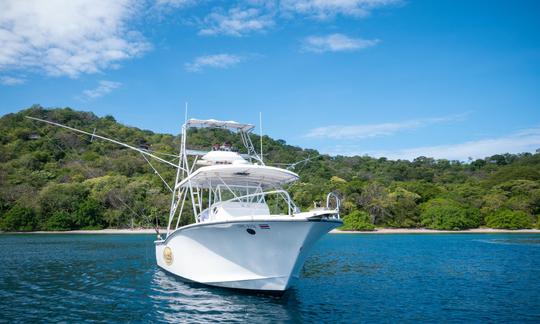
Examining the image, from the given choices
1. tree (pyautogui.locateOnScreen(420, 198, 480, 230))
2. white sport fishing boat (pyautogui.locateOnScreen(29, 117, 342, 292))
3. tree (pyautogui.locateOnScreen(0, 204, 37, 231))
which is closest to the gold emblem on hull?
white sport fishing boat (pyautogui.locateOnScreen(29, 117, 342, 292))

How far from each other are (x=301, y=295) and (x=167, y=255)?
→ 24.3 ft

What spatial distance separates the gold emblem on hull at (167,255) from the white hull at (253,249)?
10.6 feet

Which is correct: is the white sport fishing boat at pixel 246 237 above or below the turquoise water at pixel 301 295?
above

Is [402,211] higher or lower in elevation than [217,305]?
lower

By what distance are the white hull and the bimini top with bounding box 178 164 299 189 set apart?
2418 mm

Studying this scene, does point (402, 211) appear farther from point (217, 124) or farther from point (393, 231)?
point (217, 124)

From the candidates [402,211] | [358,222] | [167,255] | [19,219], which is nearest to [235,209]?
[167,255]

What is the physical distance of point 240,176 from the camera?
1723 cm

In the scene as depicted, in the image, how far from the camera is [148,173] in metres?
84.8

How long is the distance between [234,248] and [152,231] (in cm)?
5655

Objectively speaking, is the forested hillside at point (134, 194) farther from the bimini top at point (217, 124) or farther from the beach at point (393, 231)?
the bimini top at point (217, 124)

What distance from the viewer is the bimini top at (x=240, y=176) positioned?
1609 cm

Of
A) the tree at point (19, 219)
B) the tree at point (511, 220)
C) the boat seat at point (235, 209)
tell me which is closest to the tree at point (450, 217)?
the tree at point (511, 220)

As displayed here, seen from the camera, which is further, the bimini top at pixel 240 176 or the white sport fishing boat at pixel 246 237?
the bimini top at pixel 240 176
